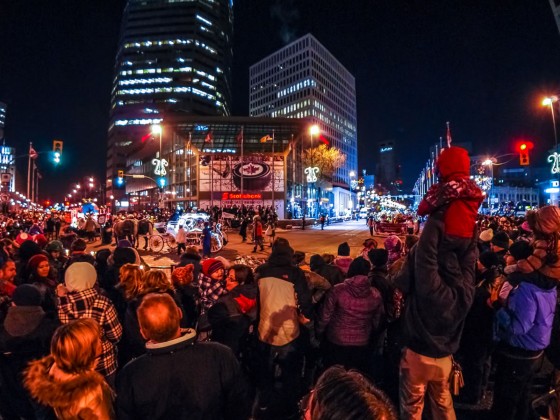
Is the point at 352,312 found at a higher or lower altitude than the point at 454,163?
lower

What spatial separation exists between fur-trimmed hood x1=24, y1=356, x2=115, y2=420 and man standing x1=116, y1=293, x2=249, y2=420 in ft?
0.48

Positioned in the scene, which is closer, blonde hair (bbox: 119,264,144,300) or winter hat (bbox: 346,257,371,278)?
winter hat (bbox: 346,257,371,278)

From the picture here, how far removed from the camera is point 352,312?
4.18 meters

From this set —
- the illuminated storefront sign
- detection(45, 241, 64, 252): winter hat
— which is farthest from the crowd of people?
the illuminated storefront sign

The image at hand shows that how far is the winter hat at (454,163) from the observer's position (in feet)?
8.47

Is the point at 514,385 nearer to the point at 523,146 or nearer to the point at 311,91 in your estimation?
the point at 523,146

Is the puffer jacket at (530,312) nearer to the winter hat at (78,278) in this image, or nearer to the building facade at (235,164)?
the winter hat at (78,278)

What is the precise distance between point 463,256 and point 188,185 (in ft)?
171

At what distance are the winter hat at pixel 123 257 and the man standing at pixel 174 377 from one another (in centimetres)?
442

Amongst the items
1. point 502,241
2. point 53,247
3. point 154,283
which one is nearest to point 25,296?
point 154,283

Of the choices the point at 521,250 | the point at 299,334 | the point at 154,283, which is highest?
the point at 521,250

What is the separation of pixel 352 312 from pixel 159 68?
133 m

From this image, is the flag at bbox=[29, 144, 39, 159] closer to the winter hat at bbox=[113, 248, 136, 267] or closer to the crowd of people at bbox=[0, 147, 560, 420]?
the winter hat at bbox=[113, 248, 136, 267]

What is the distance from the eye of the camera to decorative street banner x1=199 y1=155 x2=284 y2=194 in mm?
48719
